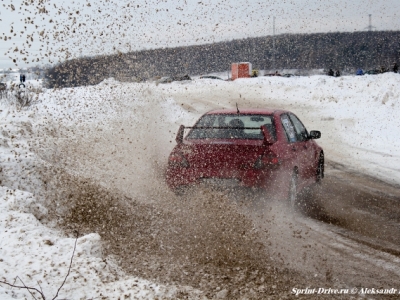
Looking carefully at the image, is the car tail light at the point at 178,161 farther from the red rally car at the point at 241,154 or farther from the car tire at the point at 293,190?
the car tire at the point at 293,190

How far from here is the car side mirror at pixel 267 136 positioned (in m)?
6.72

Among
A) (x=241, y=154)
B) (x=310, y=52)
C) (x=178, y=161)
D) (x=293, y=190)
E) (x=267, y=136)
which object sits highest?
(x=310, y=52)

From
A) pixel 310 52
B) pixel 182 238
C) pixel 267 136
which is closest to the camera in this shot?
pixel 182 238

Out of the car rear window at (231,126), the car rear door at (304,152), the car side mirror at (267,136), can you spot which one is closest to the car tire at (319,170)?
the car rear door at (304,152)

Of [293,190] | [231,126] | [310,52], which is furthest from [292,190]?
[310,52]

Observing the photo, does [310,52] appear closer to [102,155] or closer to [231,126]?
[102,155]

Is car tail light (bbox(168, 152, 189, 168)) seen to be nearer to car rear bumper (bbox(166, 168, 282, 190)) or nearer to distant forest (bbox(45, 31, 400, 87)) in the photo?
car rear bumper (bbox(166, 168, 282, 190))

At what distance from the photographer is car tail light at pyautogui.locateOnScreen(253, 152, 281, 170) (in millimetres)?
6453

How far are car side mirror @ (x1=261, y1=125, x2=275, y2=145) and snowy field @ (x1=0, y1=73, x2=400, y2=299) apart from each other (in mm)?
1747

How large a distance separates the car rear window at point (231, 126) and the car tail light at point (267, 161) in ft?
1.45

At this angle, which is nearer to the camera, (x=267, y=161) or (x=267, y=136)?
(x=267, y=161)

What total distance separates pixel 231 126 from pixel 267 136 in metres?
0.71

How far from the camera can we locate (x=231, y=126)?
7.28 metres

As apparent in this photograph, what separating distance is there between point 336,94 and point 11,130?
1937cm
